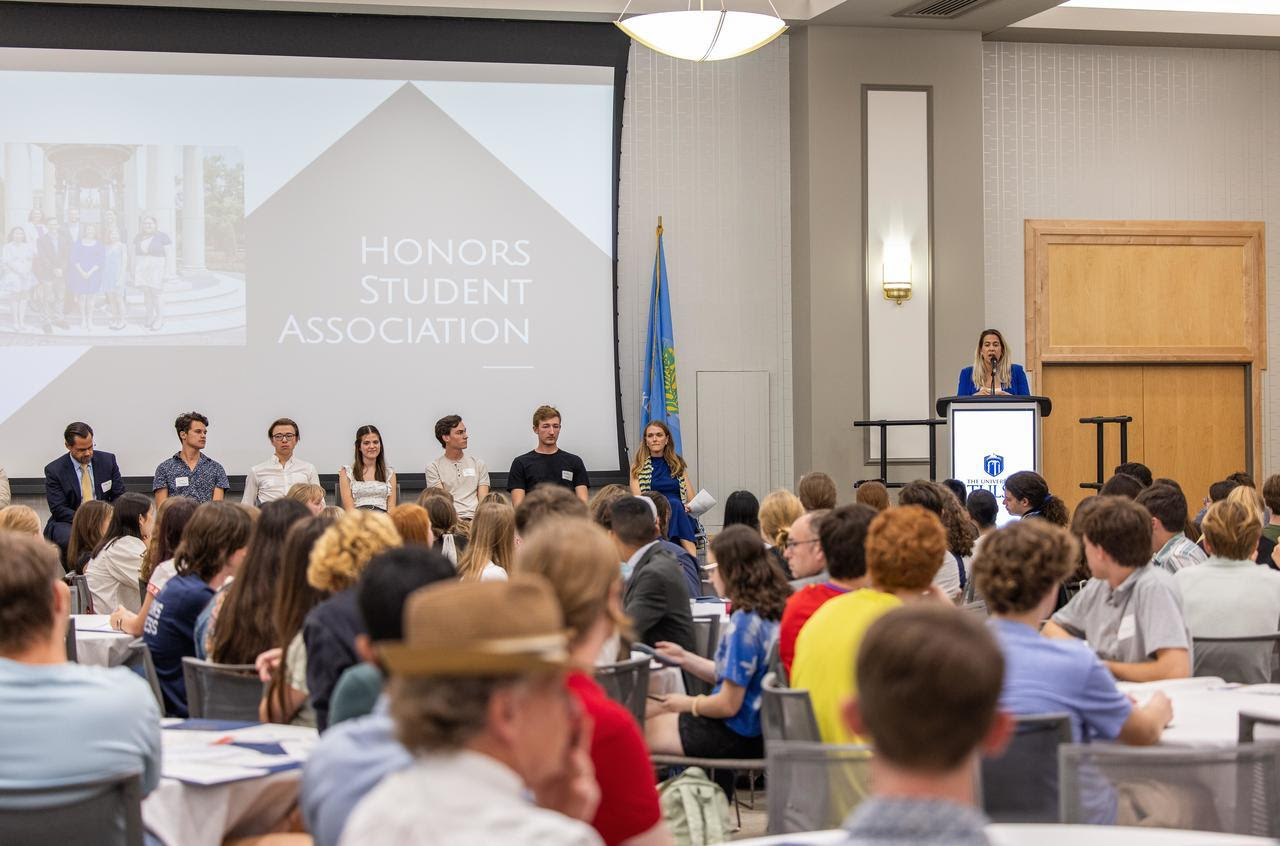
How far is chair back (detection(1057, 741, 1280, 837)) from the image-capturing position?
92.7 inches

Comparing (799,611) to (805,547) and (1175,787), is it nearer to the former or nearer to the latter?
(805,547)

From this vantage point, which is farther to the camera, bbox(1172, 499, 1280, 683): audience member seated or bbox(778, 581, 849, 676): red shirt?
bbox(1172, 499, 1280, 683): audience member seated

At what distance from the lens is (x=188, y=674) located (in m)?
3.62

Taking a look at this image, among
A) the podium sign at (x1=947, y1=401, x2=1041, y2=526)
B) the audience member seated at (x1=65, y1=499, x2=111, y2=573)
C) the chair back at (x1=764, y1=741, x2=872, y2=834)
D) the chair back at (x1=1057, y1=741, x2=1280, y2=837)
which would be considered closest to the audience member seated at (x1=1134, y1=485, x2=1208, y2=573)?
the chair back at (x1=1057, y1=741, x2=1280, y2=837)

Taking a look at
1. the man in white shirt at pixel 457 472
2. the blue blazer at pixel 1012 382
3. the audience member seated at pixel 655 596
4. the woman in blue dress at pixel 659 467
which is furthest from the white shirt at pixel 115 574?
the blue blazer at pixel 1012 382

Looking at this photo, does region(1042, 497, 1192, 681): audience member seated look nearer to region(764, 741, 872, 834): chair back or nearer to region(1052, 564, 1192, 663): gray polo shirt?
region(1052, 564, 1192, 663): gray polo shirt

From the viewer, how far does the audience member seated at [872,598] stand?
3.15 metres

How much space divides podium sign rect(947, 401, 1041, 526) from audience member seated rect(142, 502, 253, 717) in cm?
535

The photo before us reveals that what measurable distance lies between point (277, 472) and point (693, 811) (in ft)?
22.0

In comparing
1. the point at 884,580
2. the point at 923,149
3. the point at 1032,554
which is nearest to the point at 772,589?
the point at 884,580

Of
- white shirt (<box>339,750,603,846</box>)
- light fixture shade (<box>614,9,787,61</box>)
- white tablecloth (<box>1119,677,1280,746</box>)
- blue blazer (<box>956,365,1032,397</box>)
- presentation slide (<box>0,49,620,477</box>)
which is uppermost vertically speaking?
light fixture shade (<box>614,9,787,61</box>)

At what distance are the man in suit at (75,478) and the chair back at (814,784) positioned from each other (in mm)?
7730

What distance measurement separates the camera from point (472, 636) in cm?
146

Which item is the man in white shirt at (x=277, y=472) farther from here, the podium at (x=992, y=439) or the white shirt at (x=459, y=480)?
the podium at (x=992, y=439)
